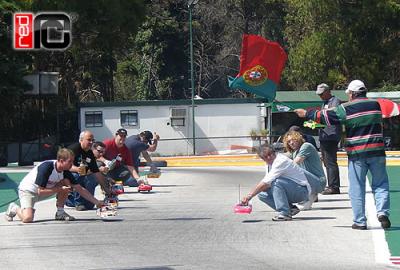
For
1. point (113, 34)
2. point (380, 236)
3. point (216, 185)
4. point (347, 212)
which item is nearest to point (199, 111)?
point (113, 34)

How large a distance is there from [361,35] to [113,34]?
15918mm

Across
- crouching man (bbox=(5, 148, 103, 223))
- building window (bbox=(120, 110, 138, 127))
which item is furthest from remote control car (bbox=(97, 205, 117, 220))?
building window (bbox=(120, 110, 138, 127))

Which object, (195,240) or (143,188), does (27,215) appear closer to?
(195,240)

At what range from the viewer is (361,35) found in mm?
56969

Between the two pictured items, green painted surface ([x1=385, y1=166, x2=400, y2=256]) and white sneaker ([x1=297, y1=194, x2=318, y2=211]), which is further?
white sneaker ([x1=297, y1=194, x2=318, y2=211])

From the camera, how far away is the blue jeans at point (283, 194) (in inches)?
539

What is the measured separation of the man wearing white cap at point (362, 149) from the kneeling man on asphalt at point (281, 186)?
163cm

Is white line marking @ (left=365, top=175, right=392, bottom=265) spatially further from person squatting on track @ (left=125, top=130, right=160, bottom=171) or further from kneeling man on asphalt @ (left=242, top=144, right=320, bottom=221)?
person squatting on track @ (left=125, top=130, right=160, bottom=171)

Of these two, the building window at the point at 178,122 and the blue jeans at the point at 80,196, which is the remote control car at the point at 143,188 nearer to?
the blue jeans at the point at 80,196

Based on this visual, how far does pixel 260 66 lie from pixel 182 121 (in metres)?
19.5

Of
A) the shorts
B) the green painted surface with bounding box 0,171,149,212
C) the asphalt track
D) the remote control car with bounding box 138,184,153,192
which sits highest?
the shorts

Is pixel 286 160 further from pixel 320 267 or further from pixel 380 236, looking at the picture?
pixel 320 267

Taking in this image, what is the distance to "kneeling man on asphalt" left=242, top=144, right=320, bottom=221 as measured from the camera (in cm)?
1369

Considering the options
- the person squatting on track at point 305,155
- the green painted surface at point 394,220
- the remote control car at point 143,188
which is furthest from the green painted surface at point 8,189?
the green painted surface at point 394,220
